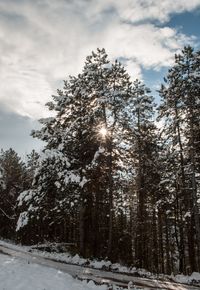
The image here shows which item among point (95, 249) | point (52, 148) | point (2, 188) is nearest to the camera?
point (52, 148)

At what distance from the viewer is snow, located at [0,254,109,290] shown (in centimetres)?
1260

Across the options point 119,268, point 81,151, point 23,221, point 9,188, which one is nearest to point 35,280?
point 119,268

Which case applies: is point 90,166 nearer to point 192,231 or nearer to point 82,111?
point 82,111

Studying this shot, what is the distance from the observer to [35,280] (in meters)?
13.5

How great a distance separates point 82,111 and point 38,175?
6.25 m

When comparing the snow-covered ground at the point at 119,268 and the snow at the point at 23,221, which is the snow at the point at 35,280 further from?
the snow at the point at 23,221

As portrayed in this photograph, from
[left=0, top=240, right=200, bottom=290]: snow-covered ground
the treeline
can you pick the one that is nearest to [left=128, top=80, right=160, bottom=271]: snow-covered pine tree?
the treeline

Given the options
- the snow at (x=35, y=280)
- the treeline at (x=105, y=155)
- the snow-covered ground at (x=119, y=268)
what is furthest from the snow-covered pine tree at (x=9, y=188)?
the snow at (x=35, y=280)

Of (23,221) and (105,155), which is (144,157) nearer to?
(105,155)

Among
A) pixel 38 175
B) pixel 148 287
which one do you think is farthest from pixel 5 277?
pixel 38 175

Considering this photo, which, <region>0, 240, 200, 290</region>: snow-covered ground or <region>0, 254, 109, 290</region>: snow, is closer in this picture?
<region>0, 254, 109, 290</region>: snow

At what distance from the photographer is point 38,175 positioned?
957 inches

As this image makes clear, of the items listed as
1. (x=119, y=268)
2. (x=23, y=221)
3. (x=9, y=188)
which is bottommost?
(x=119, y=268)

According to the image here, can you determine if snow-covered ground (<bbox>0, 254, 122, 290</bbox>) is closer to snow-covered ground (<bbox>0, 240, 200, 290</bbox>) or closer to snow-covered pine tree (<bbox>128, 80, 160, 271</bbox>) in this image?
snow-covered ground (<bbox>0, 240, 200, 290</bbox>)
